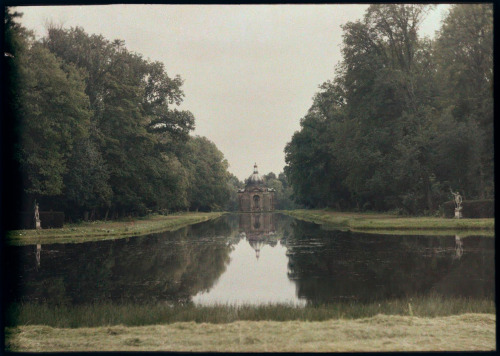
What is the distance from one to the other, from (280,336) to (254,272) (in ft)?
23.3

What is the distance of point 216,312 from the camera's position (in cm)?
895

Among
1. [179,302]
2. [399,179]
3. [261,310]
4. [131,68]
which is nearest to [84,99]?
[131,68]

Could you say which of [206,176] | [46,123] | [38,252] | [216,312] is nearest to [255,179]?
[206,176]

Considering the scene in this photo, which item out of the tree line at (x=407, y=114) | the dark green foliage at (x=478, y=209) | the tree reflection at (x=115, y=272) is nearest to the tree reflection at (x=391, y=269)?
the tree reflection at (x=115, y=272)

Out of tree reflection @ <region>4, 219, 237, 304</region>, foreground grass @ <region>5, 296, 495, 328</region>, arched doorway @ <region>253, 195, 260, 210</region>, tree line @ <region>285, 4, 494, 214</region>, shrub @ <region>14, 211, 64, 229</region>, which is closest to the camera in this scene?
foreground grass @ <region>5, 296, 495, 328</region>

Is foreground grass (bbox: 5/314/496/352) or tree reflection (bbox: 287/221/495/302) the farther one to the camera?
tree reflection (bbox: 287/221/495/302)

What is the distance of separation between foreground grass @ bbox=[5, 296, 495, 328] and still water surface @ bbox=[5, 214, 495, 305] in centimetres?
88

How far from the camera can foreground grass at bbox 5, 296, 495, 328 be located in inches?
337

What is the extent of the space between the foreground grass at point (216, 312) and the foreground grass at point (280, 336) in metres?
0.45

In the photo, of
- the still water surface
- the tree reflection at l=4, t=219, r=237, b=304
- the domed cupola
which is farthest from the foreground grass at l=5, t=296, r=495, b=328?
the domed cupola

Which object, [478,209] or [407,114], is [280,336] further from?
[407,114]

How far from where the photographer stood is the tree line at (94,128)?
82.2 ft

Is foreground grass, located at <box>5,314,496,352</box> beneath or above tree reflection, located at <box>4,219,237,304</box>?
above

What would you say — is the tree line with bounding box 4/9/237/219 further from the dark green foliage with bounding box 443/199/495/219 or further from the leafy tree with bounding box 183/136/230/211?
the dark green foliage with bounding box 443/199/495/219
